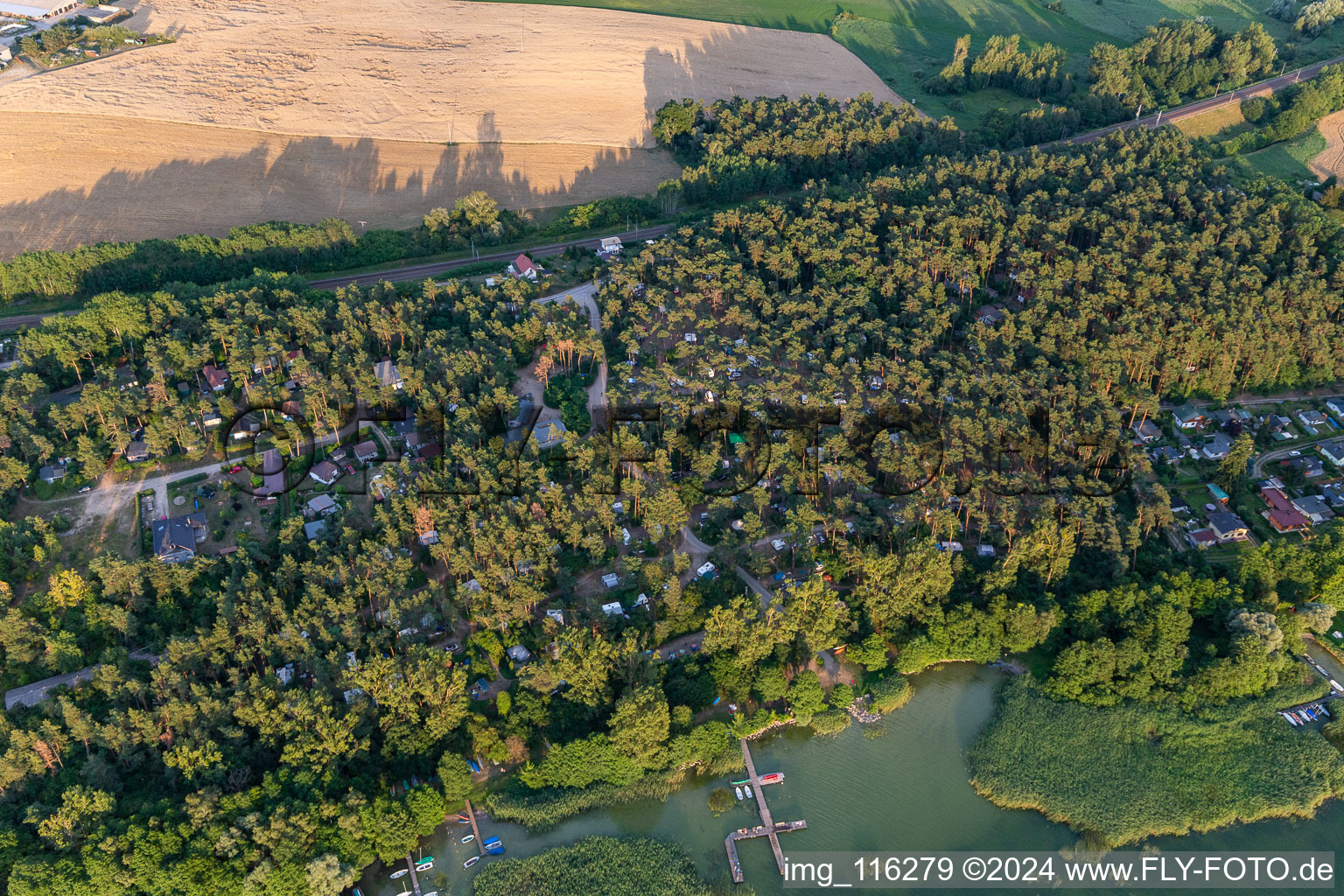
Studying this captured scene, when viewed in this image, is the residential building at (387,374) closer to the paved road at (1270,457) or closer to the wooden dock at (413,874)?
the wooden dock at (413,874)

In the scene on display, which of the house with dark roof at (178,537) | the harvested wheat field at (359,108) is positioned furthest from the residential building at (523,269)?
the house with dark roof at (178,537)

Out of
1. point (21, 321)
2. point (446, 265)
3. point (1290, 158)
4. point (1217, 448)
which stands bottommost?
point (21, 321)

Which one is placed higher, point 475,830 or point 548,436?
point 548,436

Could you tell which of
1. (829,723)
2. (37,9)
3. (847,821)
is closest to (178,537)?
(829,723)

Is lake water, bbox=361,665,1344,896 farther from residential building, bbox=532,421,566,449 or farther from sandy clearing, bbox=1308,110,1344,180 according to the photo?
sandy clearing, bbox=1308,110,1344,180

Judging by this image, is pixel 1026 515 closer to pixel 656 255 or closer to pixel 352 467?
pixel 656 255

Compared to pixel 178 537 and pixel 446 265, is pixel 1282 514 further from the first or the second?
pixel 178 537

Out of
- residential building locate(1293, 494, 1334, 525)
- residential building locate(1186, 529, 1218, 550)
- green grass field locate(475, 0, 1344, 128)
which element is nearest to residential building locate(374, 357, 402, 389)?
residential building locate(1186, 529, 1218, 550)
